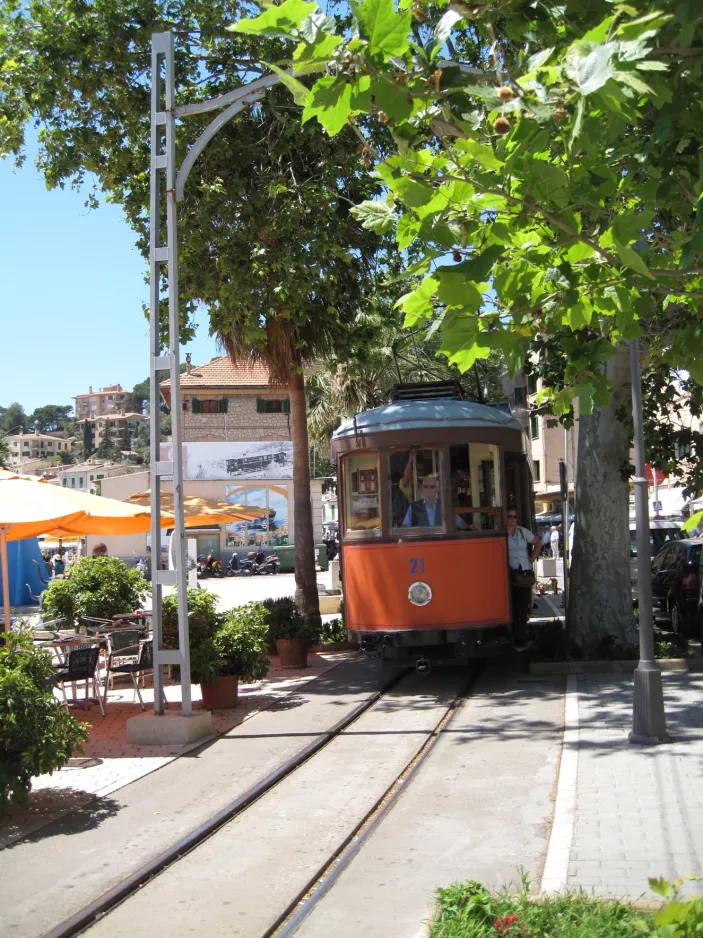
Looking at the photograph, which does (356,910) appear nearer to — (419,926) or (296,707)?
(419,926)

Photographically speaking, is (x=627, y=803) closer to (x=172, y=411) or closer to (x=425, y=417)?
(x=172, y=411)

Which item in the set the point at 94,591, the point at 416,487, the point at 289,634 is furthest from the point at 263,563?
the point at 416,487

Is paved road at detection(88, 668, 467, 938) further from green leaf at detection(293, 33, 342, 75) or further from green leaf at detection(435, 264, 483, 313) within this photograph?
green leaf at detection(293, 33, 342, 75)

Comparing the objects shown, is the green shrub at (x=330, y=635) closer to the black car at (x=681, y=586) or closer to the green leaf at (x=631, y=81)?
the black car at (x=681, y=586)

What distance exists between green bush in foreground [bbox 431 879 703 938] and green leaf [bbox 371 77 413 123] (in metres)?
3.15

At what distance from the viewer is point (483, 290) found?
4738 millimetres

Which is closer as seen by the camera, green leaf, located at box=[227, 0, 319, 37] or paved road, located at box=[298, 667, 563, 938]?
green leaf, located at box=[227, 0, 319, 37]

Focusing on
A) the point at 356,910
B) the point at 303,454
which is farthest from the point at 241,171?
the point at 356,910

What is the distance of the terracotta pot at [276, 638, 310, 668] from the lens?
16.0 metres

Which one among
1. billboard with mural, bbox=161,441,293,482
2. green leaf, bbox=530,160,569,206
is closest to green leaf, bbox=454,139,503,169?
green leaf, bbox=530,160,569,206

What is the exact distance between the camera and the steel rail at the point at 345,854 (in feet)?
17.8

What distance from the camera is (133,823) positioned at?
754cm

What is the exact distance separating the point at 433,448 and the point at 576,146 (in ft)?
29.5

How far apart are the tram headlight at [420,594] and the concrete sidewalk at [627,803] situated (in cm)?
227
